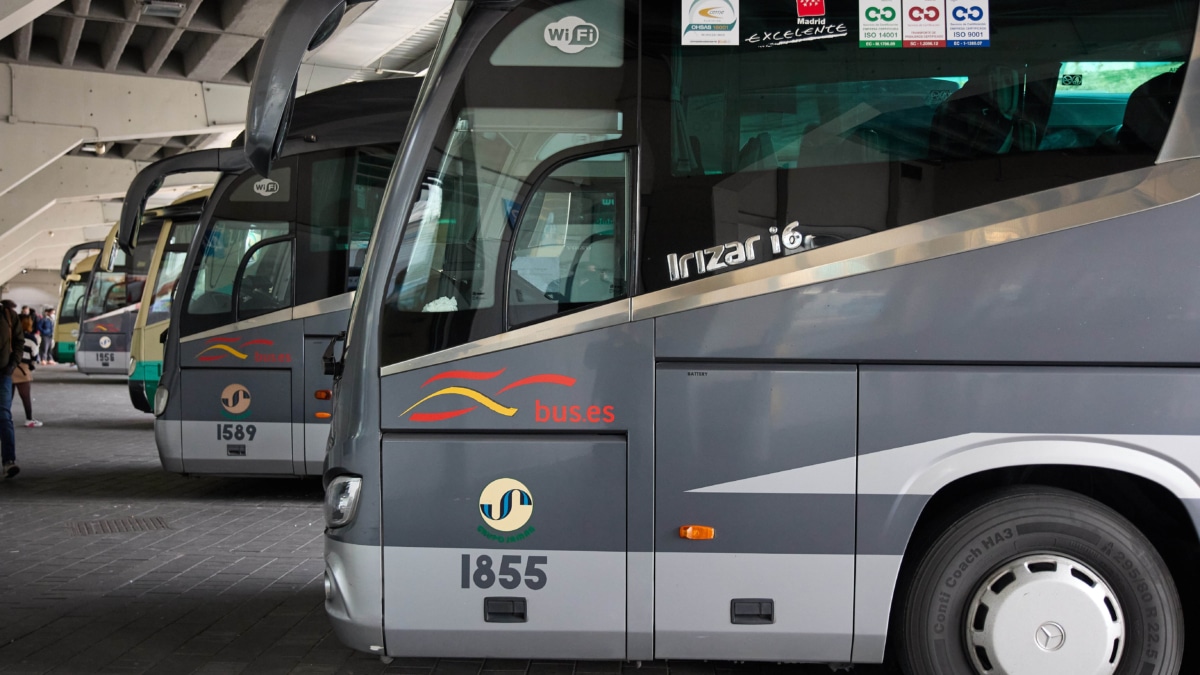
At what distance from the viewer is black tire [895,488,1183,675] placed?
4.31 meters

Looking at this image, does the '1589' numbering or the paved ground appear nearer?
the paved ground

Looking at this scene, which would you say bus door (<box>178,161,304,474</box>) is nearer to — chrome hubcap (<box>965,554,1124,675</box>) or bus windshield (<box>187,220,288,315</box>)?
bus windshield (<box>187,220,288,315</box>)

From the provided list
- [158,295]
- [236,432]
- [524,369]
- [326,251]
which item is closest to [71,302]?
[158,295]

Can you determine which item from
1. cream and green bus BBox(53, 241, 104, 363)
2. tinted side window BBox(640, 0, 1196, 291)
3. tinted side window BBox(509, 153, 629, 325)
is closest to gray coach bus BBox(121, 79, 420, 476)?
tinted side window BBox(509, 153, 629, 325)

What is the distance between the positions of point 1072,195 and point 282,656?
4.26 metres

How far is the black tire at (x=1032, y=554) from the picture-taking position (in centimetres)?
431

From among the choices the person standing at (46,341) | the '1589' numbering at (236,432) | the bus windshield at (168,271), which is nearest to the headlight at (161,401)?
the '1589' numbering at (236,432)

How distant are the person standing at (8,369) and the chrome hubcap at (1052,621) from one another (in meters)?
10.0

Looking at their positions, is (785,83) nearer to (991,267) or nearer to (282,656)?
(991,267)

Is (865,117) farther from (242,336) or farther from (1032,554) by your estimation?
(242,336)

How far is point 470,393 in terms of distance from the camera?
4.47 meters

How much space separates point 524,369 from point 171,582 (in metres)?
3.81

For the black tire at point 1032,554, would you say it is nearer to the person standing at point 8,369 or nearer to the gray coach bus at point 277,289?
the gray coach bus at point 277,289

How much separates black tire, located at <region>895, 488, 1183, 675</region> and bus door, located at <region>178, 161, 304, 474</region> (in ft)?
22.3
